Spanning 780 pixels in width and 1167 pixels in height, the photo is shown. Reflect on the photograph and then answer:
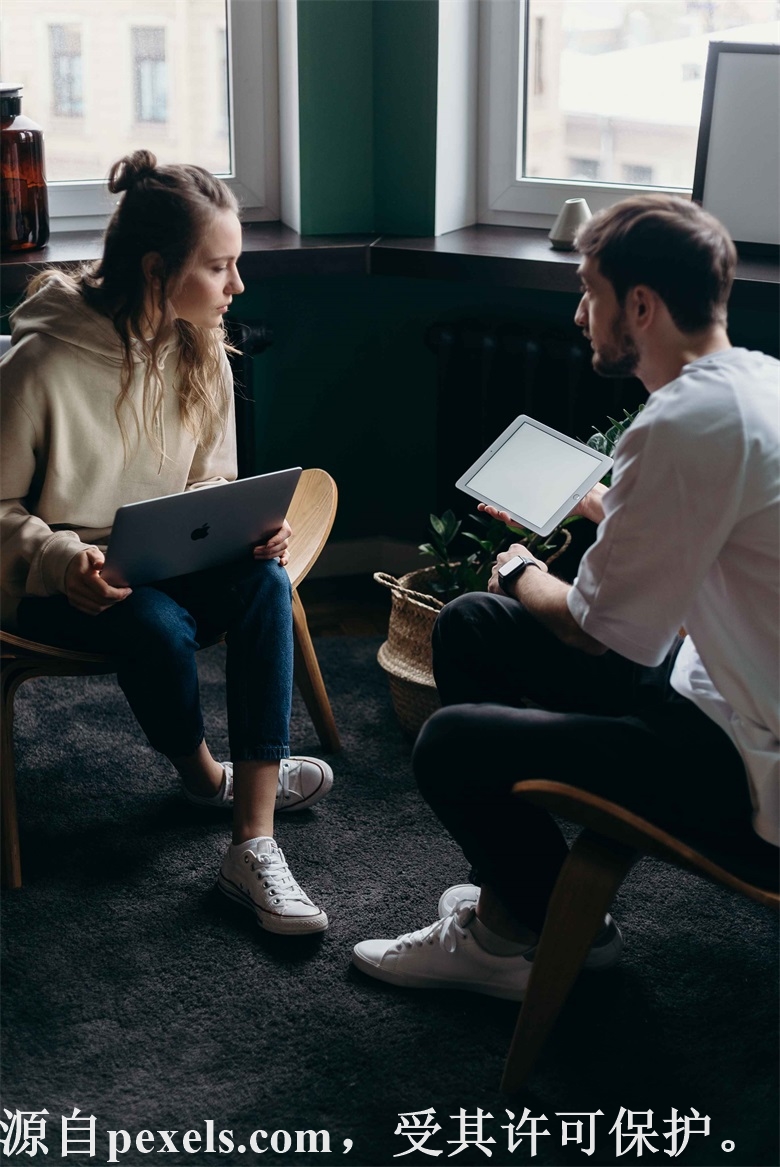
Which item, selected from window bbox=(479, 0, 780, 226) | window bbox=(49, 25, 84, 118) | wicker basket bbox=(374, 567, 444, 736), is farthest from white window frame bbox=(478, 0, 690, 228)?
wicker basket bbox=(374, 567, 444, 736)

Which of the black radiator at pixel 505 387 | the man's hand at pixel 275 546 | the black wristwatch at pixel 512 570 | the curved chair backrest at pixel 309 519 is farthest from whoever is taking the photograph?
the black radiator at pixel 505 387

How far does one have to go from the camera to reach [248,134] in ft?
9.00

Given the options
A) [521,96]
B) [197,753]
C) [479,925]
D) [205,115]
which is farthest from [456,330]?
[479,925]

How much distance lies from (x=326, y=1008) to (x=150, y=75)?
2.03m

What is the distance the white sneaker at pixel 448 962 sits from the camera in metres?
1.59

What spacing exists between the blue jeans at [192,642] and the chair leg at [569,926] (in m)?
0.57

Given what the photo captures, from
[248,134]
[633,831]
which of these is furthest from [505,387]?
[633,831]

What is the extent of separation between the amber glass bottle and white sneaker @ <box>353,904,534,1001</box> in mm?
1600

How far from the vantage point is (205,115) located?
2.71 m

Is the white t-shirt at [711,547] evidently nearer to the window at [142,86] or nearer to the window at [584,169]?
the window at [584,169]

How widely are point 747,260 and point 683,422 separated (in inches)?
50.1

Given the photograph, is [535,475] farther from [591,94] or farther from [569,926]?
[591,94]

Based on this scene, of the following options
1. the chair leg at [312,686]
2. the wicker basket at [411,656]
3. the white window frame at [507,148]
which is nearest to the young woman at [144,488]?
the chair leg at [312,686]

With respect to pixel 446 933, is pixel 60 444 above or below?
above
